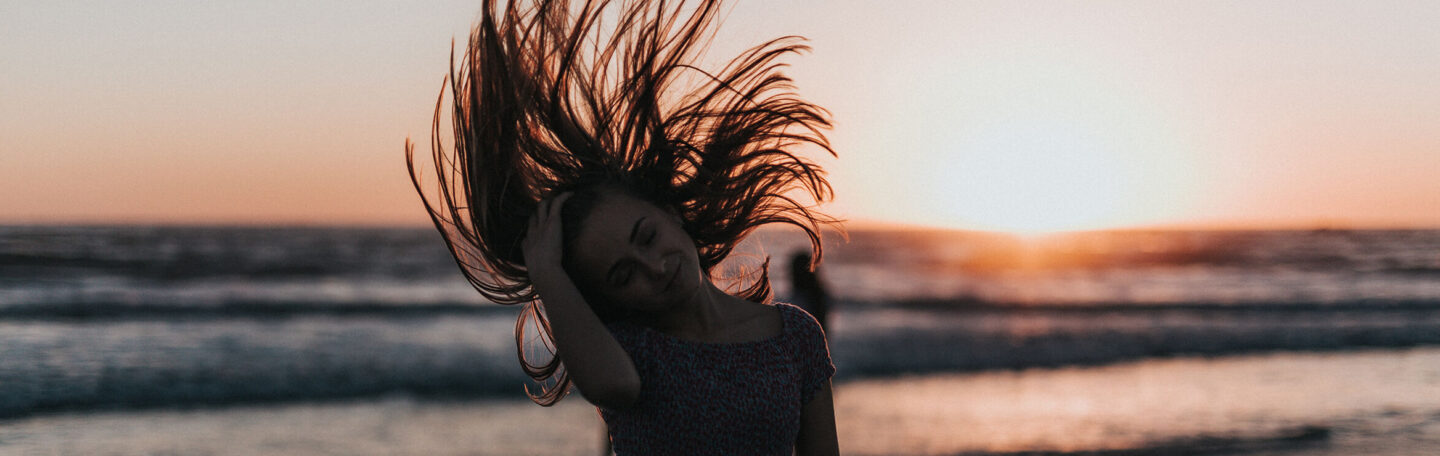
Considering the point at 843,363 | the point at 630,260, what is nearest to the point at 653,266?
the point at 630,260

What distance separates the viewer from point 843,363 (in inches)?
515

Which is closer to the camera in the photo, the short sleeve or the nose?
the nose

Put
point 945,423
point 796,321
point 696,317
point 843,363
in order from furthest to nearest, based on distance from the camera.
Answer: point 843,363 → point 945,423 → point 796,321 → point 696,317

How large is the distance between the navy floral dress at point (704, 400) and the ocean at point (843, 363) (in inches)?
16.4

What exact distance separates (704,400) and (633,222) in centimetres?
30

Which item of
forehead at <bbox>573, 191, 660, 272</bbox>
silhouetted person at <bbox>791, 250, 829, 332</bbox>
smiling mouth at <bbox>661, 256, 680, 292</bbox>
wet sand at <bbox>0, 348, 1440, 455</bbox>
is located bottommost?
wet sand at <bbox>0, 348, 1440, 455</bbox>

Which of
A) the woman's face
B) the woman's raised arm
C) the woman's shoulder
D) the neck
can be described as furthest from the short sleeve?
the woman's raised arm

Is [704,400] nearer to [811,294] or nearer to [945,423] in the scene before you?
[811,294]

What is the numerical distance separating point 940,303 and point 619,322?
21370 mm

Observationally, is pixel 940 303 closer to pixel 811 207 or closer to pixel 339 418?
pixel 339 418

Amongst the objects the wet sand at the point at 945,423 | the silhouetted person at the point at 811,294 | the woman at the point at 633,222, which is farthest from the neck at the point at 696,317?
the wet sand at the point at 945,423

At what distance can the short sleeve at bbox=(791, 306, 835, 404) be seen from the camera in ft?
5.80

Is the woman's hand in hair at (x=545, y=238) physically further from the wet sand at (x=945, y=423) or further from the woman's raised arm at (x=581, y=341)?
the wet sand at (x=945, y=423)

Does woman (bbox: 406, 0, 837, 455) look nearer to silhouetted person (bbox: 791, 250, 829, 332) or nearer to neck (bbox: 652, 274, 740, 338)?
neck (bbox: 652, 274, 740, 338)
